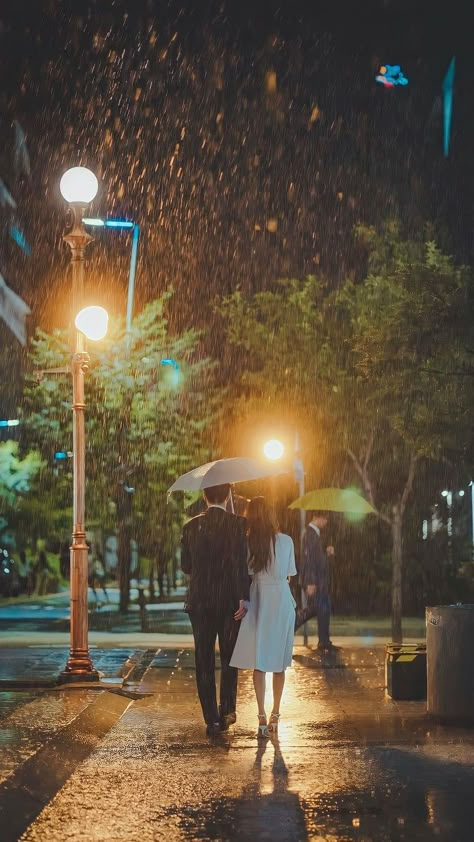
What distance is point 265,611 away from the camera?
418 inches

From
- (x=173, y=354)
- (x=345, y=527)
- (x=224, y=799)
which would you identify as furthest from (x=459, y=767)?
(x=173, y=354)

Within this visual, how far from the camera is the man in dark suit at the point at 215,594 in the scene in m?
10.5

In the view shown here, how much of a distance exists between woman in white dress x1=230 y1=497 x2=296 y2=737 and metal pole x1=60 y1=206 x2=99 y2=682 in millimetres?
3572

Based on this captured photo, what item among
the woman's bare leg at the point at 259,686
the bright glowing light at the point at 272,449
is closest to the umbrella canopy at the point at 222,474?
the woman's bare leg at the point at 259,686

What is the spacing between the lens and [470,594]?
30250mm

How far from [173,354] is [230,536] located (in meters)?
24.2

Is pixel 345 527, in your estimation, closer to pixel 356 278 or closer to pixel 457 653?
pixel 356 278

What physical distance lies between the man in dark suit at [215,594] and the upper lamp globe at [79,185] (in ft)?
16.3

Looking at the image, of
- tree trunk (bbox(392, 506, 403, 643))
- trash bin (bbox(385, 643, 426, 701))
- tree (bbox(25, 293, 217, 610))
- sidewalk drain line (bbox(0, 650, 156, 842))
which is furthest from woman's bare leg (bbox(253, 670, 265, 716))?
tree (bbox(25, 293, 217, 610))

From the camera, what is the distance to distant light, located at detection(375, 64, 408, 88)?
35031mm

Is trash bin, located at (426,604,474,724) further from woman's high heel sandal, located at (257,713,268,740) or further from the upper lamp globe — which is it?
the upper lamp globe

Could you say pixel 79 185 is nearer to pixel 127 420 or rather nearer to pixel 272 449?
pixel 272 449

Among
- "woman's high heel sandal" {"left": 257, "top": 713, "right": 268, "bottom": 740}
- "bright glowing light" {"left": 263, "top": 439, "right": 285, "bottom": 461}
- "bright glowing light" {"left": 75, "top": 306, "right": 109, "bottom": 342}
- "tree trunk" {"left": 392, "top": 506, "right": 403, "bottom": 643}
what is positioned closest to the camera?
"woman's high heel sandal" {"left": 257, "top": 713, "right": 268, "bottom": 740}

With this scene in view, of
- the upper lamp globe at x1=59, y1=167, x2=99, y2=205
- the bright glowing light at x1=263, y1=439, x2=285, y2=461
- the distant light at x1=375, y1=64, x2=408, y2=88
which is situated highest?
the distant light at x1=375, y1=64, x2=408, y2=88
